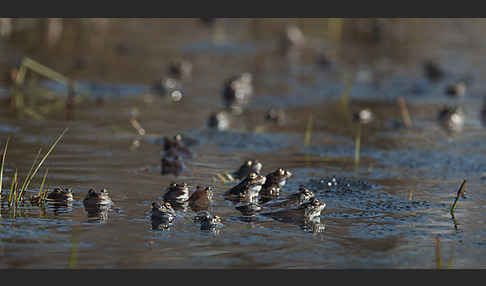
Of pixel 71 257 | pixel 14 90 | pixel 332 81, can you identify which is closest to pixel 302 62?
pixel 332 81

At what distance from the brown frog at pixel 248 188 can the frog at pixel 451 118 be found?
462cm

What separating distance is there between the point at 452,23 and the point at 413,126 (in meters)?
9.58

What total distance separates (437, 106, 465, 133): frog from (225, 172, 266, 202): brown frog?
4.62 metres

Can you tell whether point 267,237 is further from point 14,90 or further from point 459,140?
point 14,90

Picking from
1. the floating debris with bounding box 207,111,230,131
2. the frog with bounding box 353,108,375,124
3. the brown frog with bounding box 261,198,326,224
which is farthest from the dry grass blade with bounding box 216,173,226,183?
the frog with bounding box 353,108,375,124

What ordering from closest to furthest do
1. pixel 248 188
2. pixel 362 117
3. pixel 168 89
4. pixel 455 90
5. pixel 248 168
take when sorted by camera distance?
1. pixel 248 188
2. pixel 248 168
3. pixel 362 117
4. pixel 168 89
5. pixel 455 90

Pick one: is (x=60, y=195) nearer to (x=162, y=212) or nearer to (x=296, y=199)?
(x=162, y=212)

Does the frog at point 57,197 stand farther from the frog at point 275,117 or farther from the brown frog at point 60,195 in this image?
the frog at point 275,117

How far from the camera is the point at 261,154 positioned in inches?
378

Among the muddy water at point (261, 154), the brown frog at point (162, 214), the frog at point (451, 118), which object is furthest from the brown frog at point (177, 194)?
the frog at point (451, 118)

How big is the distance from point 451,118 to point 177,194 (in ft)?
18.4

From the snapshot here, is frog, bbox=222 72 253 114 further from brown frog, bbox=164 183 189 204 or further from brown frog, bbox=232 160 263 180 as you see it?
brown frog, bbox=164 183 189 204

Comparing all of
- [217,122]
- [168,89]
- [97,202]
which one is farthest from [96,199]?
[168,89]

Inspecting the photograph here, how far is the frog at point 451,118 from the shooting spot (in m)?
11.4
